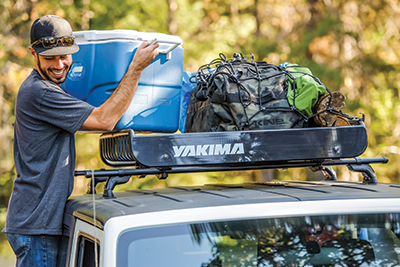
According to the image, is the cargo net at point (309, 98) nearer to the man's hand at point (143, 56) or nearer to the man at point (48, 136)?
the man's hand at point (143, 56)

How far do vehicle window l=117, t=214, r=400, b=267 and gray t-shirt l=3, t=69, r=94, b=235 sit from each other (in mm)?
862

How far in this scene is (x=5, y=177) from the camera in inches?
445

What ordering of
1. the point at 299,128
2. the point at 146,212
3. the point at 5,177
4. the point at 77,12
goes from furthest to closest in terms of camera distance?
the point at 5,177, the point at 77,12, the point at 299,128, the point at 146,212

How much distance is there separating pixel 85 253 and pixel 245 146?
84 cm

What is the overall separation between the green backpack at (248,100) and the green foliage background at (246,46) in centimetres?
725

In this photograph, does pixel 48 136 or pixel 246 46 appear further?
pixel 246 46

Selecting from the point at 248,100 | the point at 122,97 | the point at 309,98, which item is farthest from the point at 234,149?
the point at 122,97

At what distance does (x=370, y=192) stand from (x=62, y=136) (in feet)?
4.97

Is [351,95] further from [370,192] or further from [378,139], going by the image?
[370,192]

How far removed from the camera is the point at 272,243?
1830 millimetres

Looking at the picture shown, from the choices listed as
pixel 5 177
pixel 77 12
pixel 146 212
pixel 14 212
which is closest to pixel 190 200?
pixel 146 212

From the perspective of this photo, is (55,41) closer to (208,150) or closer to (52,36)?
(52,36)

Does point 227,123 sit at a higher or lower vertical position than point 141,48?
lower

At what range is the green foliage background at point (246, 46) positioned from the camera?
1006 cm
